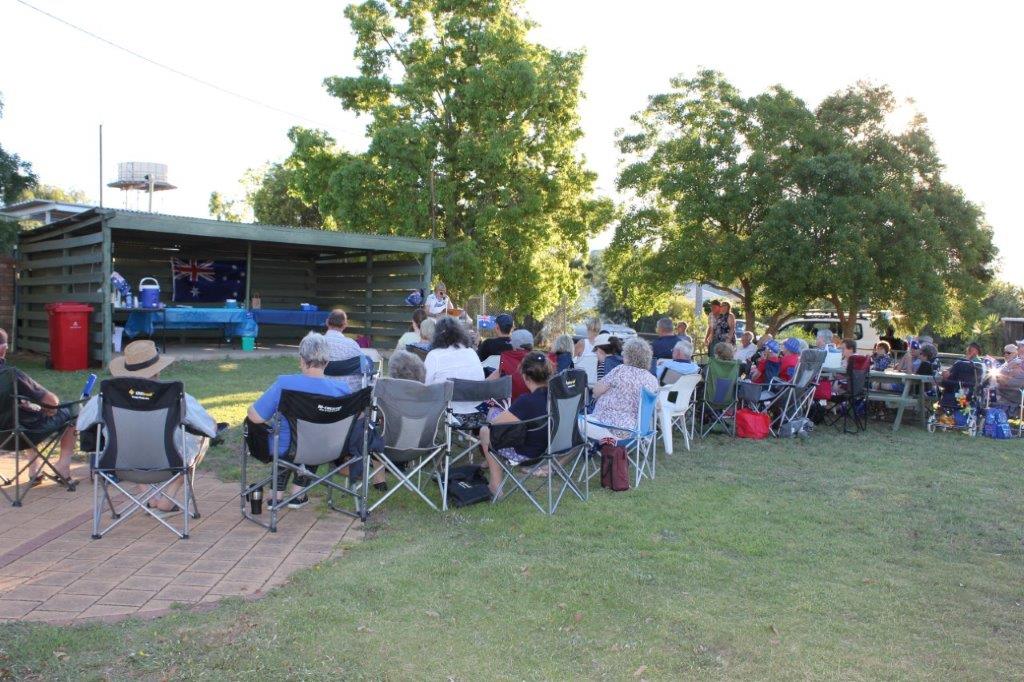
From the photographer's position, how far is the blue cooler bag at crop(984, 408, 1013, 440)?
28.5 ft

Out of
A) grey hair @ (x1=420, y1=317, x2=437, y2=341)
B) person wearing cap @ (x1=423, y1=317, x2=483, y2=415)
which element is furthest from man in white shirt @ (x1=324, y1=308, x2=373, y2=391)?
grey hair @ (x1=420, y1=317, x2=437, y2=341)

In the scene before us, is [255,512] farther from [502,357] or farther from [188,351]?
[188,351]

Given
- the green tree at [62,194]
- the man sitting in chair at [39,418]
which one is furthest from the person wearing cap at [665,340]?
the green tree at [62,194]

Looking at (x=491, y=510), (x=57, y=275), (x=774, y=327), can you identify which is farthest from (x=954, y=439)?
(x=57, y=275)

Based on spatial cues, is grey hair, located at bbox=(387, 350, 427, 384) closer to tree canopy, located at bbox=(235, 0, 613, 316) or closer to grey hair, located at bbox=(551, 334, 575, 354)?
grey hair, located at bbox=(551, 334, 575, 354)

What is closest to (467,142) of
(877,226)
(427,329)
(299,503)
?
(877,226)

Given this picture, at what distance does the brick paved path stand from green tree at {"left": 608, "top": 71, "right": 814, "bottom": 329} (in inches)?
536

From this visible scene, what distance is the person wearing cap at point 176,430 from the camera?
4.57 metres

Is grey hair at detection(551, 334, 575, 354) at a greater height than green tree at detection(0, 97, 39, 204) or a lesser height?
lesser

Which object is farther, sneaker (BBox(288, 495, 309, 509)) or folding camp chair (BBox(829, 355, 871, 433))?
folding camp chair (BBox(829, 355, 871, 433))

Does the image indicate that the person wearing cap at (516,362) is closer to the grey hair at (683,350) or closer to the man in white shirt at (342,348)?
the man in white shirt at (342,348)

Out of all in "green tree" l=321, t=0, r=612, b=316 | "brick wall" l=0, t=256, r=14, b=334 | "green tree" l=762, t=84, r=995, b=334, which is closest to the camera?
"brick wall" l=0, t=256, r=14, b=334

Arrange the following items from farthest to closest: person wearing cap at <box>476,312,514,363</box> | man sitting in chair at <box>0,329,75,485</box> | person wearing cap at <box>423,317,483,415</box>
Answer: person wearing cap at <box>476,312,514,363</box>, person wearing cap at <box>423,317,483,415</box>, man sitting in chair at <box>0,329,75,485</box>

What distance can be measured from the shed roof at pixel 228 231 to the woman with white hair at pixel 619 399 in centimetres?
781
